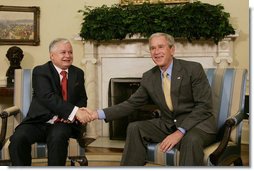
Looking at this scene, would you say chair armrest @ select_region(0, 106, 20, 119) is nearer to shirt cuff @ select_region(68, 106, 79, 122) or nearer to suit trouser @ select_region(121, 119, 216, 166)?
shirt cuff @ select_region(68, 106, 79, 122)

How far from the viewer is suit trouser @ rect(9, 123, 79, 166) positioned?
1851 mm

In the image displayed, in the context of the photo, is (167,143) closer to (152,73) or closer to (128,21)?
(152,73)

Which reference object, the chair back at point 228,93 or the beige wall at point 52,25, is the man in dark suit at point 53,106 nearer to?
the chair back at point 228,93

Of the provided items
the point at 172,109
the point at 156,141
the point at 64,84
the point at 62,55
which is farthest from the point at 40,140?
the point at 172,109

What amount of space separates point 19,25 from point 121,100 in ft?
4.34

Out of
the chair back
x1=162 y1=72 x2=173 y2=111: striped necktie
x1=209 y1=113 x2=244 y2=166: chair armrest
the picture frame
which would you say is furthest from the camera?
the picture frame

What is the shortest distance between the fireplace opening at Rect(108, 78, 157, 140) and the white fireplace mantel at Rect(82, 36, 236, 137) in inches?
5.1

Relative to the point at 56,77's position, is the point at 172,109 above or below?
below

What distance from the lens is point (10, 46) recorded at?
3.65 meters

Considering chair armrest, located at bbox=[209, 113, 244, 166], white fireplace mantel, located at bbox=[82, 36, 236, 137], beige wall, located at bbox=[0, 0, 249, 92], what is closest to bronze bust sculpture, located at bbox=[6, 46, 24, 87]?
beige wall, located at bbox=[0, 0, 249, 92]

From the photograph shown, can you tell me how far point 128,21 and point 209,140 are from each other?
164 cm

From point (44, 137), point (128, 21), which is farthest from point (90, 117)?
point (128, 21)

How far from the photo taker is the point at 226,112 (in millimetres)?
2082

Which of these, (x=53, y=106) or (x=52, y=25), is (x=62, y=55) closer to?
(x=53, y=106)
